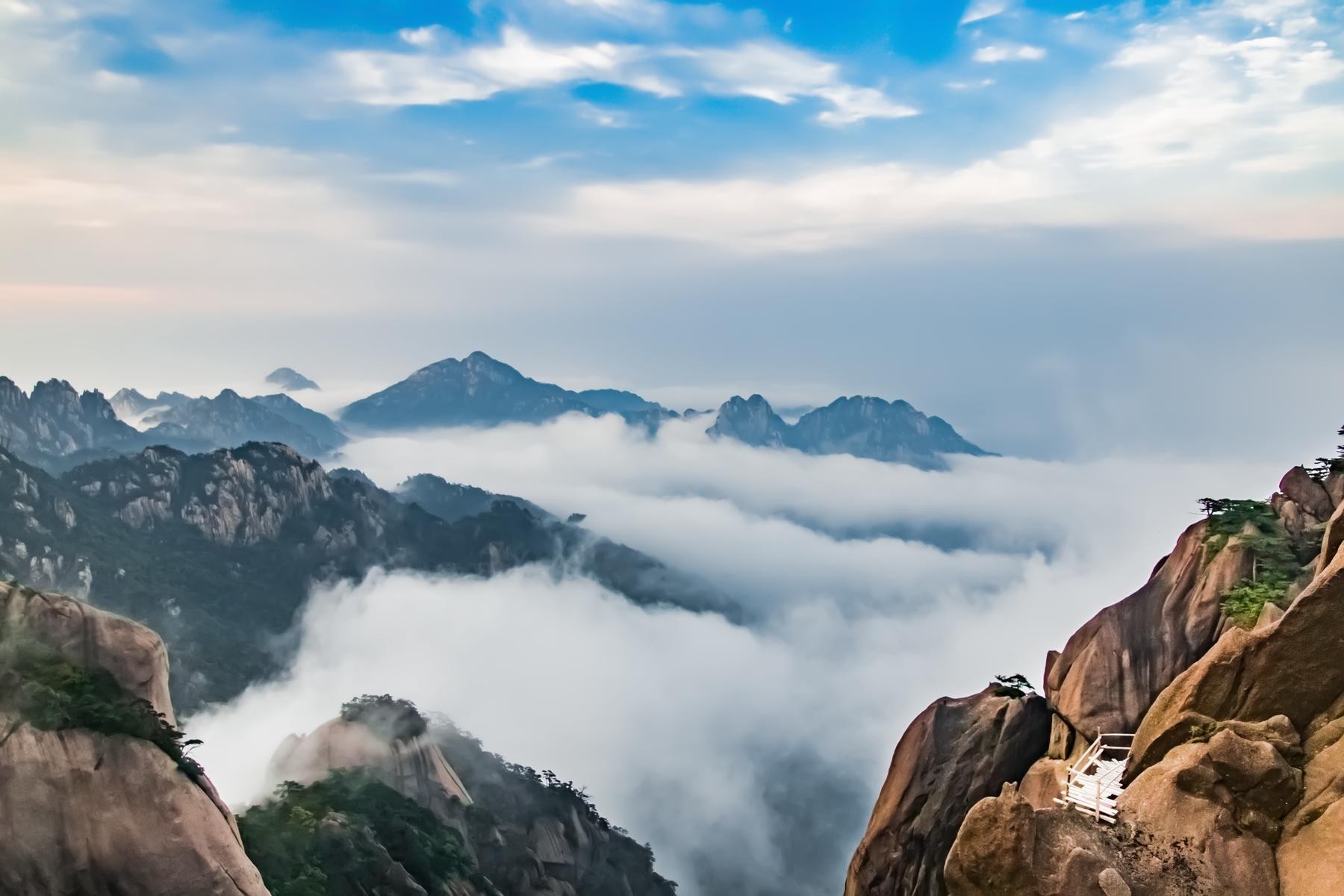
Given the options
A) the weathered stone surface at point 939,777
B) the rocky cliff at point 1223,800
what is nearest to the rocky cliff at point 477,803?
the weathered stone surface at point 939,777

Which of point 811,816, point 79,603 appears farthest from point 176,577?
point 79,603

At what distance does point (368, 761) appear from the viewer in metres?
80.8

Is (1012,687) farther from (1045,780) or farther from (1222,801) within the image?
(1222,801)

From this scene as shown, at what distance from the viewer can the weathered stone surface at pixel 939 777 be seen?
102 ft

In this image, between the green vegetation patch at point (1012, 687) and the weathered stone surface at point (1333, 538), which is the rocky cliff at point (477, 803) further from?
the weathered stone surface at point (1333, 538)

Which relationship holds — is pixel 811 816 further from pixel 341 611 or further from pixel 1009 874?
pixel 1009 874

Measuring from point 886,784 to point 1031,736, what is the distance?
525 centimetres

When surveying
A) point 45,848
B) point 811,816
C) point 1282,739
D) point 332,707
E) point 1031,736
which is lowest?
point 811,816

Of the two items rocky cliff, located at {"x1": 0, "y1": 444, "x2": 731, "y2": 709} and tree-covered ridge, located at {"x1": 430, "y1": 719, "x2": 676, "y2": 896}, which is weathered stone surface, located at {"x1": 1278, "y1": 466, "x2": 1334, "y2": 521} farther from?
rocky cliff, located at {"x1": 0, "y1": 444, "x2": 731, "y2": 709}

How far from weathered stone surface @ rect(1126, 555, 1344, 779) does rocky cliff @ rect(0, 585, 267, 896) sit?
34.6m

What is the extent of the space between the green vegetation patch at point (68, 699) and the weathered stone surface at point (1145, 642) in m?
34.6

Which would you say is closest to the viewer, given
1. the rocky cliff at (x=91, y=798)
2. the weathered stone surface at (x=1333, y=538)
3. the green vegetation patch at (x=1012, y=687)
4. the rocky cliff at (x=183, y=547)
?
the weathered stone surface at (x=1333, y=538)

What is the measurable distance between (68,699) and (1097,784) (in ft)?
121

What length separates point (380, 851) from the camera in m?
59.1
